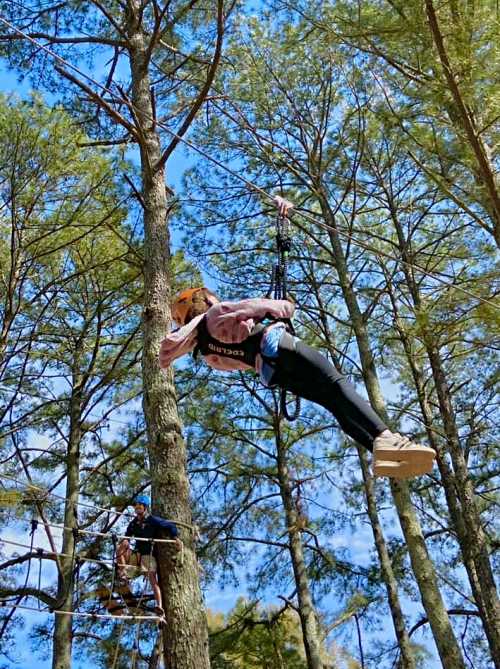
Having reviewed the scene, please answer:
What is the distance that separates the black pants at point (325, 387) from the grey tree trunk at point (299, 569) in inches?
225

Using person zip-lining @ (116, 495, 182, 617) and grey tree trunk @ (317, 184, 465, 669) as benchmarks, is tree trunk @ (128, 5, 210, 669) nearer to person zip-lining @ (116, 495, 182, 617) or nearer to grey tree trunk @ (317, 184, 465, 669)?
person zip-lining @ (116, 495, 182, 617)

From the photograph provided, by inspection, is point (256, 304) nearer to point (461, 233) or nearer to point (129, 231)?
point (129, 231)

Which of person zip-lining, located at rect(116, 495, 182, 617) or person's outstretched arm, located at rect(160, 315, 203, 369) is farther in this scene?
person zip-lining, located at rect(116, 495, 182, 617)

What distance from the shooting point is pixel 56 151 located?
6.20 m

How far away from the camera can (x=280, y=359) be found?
252 centimetres

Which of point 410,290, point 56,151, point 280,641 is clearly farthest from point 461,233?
point 280,641

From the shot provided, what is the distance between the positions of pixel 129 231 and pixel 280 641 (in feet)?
17.2

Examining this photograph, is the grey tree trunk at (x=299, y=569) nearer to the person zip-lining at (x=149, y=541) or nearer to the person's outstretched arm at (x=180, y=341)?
the person zip-lining at (x=149, y=541)

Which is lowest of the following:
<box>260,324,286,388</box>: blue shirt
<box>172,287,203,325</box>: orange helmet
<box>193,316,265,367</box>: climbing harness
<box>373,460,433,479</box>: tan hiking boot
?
<box>373,460,433,479</box>: tan hiking boot

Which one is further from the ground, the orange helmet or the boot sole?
the orange helmet

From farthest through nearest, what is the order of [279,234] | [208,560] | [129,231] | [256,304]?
[208,560]
[129,231]
[279,234]
[256,304]

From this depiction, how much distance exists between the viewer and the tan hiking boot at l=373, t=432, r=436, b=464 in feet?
7.07

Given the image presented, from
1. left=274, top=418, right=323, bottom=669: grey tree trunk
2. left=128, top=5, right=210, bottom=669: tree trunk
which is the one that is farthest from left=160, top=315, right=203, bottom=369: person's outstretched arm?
left=274, top=418, right=323, bottom=669: grey tree trunk

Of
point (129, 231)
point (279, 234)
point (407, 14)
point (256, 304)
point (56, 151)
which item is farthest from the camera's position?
point (129, 231)
